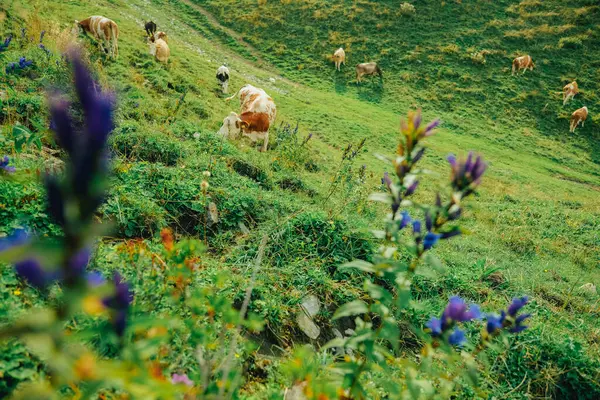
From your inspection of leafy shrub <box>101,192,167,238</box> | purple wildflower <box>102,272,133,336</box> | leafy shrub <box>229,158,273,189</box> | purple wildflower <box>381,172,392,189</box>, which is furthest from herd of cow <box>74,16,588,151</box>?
purple wildflower <box>102,272,133,336</box>

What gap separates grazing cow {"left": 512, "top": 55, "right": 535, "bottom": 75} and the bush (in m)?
25.3

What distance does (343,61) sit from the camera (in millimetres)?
24109

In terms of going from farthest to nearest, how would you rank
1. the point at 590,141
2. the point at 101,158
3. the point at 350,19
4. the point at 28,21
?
the point at 350,19 → the point at 590,141 → the point at 28,21 → the point at 101,158

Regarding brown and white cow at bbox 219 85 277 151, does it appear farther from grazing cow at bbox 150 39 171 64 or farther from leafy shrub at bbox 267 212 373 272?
leafy shrub at bbox 267 212 373 272

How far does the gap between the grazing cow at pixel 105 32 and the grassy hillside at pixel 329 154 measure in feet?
1.65

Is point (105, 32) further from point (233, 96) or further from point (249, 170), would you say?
point (249, 170)

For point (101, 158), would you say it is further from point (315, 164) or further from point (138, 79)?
point (138, 79)

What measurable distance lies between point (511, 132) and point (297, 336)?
2106 centimetres

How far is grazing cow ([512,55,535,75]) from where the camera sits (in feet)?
75.7

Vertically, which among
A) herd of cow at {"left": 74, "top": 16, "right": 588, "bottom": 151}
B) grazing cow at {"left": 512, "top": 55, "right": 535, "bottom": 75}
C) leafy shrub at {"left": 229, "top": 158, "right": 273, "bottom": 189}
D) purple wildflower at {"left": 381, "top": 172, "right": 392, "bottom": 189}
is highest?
grazing cow at {"left": 512, "top": 55, "right": 535, "bottom": 75}

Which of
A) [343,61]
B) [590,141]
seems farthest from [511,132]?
[343,61]

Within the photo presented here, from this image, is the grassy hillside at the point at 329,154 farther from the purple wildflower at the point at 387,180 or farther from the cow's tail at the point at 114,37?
the purple wildflower at the point at 387,180

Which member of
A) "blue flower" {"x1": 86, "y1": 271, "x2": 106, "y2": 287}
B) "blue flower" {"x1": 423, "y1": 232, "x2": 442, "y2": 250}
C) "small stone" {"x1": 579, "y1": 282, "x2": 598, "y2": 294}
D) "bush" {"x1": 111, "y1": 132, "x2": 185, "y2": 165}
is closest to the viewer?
"blue flower" {"x1": 86, "y1": 271, "x2": 106, "y2": 287}

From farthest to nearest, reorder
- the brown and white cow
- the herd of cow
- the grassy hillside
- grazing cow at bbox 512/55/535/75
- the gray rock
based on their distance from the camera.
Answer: grazing cow at bbox 512/55/535/75 → the herd of cow → the brown and white cow → the grassy hillside → the gray rock
